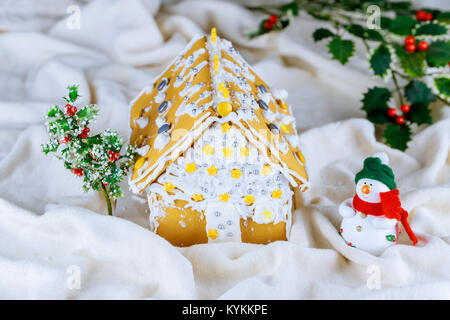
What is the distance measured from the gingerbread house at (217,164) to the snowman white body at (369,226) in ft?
0.40

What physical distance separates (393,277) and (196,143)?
0.49m

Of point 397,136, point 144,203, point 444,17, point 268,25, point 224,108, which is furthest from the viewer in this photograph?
point 268,25

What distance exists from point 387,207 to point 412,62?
0.68 metres

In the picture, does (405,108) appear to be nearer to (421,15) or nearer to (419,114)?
(419,114)

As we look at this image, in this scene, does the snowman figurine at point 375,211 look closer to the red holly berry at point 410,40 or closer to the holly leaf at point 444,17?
the red holly berry at point 410,40

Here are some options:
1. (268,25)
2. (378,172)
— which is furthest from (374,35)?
(378,172)

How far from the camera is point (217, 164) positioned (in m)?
1.08

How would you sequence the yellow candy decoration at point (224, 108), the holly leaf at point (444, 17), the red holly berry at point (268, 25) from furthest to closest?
the red holly berry at point (268, 25), the holly leaf at point (444, 17), the yellow candy decoration at point (224, 108)

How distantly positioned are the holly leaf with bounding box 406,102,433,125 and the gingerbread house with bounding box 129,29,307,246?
54cm

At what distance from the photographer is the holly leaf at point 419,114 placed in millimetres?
1530

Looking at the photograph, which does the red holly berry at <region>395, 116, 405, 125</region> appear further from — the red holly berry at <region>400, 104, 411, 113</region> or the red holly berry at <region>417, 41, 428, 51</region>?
the red holly berry at <region>417, 41, 428, 51</region>

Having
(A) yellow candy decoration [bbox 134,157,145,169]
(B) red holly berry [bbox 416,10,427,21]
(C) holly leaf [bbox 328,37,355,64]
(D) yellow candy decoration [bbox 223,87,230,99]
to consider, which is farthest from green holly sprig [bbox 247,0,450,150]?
(A) yellow candy decoration [bbox 134,157,145,169]

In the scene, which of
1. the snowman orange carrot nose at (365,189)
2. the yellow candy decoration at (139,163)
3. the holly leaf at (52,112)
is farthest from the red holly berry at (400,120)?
the holly leaf at (52,112)

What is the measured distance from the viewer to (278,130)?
112cm
